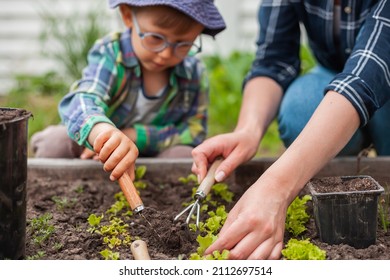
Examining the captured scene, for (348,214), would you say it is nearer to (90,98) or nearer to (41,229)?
(41,229)

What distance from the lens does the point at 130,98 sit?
10.4 ft

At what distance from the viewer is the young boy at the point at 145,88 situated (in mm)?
2732

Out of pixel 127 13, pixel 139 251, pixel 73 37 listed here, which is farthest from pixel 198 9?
pixel 73 37

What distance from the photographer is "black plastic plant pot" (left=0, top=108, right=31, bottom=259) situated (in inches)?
74.0

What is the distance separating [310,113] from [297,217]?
0.86 m

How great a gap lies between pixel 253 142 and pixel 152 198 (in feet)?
1.63

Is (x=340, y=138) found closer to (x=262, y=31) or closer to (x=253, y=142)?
(x=253, y=142)

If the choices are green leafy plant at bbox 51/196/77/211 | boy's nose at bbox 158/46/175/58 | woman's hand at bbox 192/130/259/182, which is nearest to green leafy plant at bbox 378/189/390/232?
woman's hand at bbox 192/130/259/182

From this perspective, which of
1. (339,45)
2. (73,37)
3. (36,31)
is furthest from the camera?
(36,31)

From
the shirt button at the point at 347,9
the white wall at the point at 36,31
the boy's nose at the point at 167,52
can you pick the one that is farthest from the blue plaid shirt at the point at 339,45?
the white wall at the point at 36,31

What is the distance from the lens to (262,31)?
3.14 m

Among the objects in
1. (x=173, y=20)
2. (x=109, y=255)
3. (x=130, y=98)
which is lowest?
(x=109, y=255)

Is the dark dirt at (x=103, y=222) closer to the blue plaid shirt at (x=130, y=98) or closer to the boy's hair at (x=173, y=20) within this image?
the blue plaid shirt at (x=130, y=98)
